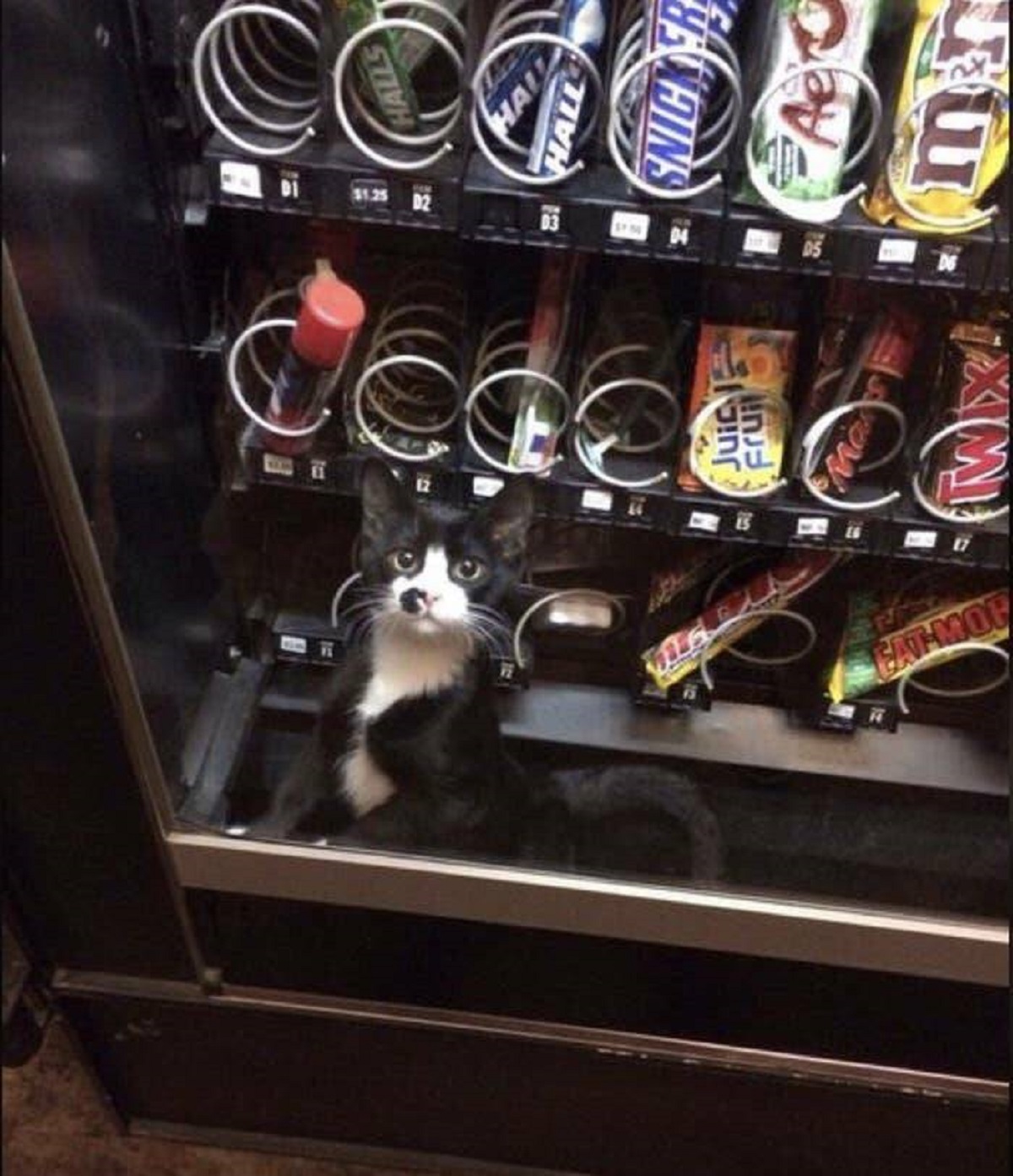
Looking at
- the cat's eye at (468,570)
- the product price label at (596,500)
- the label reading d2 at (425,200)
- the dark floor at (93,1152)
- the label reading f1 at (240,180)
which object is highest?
the label reading f1 at (240,180)

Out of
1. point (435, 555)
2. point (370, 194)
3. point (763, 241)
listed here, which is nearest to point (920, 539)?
point (763, 241)

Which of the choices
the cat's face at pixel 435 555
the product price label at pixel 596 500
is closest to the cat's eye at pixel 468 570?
the cat's face at pixel 435 555

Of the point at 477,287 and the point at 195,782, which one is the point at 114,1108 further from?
the point at 477,287

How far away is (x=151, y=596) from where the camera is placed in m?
1.10

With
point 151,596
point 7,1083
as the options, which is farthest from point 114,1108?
point 151,596

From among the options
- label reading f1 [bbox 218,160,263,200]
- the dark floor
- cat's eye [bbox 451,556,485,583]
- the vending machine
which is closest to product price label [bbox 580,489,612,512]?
the vending machine

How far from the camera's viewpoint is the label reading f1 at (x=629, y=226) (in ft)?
3.13

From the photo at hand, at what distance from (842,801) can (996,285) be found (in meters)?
0.55

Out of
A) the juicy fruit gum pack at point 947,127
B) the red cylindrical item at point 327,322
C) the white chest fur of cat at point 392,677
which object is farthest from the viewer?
the white chest fur of cat at point 392,677

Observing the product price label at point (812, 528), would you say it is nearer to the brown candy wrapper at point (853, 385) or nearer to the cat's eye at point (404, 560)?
the brown candy wrapper at point (853, 385)

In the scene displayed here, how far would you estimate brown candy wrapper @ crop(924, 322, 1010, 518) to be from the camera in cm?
108

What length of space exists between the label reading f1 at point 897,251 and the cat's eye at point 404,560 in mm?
478

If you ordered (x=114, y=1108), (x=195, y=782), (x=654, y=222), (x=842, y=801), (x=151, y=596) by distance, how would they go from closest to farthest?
(x=654, y=222), (x=151, y=596), (x=195, y=782), (x=842, y=801), (x=114, y=1108)

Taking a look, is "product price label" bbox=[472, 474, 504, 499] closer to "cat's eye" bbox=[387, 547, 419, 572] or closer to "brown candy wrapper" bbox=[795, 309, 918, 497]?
"cat's eye" bbox=[387, 547, 419, 572]
